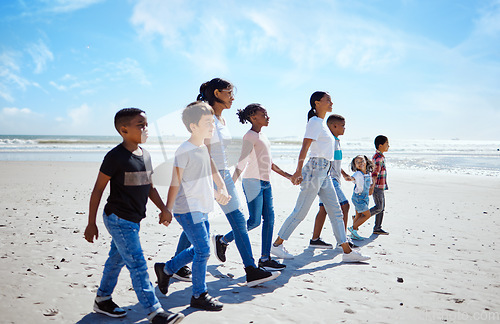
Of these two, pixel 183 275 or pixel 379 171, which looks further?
pixel 379 171

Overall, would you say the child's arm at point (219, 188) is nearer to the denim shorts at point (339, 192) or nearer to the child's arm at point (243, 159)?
the child's arm at point (243, 159)

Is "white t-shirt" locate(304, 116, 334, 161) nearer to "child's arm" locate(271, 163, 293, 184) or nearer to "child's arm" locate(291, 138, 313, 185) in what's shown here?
"child's arm" locate(291, 138, 313, 185)

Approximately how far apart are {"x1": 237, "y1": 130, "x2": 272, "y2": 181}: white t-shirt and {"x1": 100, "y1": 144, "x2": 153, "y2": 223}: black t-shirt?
148cm

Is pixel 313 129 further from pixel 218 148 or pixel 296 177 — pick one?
pixel 218 148

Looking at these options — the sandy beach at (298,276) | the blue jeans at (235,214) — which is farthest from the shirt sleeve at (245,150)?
the sandy beach at (298,276)

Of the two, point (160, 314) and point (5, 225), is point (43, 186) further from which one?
point (160, 314)

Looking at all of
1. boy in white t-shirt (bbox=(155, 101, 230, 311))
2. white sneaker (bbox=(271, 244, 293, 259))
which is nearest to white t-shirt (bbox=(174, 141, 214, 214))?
boy in white t-shirt (bbox=(155, 101, 230, 311))

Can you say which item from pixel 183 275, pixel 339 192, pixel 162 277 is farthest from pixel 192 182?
pixel 339 192

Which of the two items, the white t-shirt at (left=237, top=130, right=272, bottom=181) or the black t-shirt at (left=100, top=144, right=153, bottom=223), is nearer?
the black t-shirt at (left=100, top=144, right=153, bottom=223)

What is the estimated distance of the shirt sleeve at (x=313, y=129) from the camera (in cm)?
448

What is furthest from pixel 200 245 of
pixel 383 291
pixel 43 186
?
pixel 43 186

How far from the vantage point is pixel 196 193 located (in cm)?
300

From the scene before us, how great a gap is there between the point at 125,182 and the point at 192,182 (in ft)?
1.94

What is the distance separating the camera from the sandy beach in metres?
3.03
